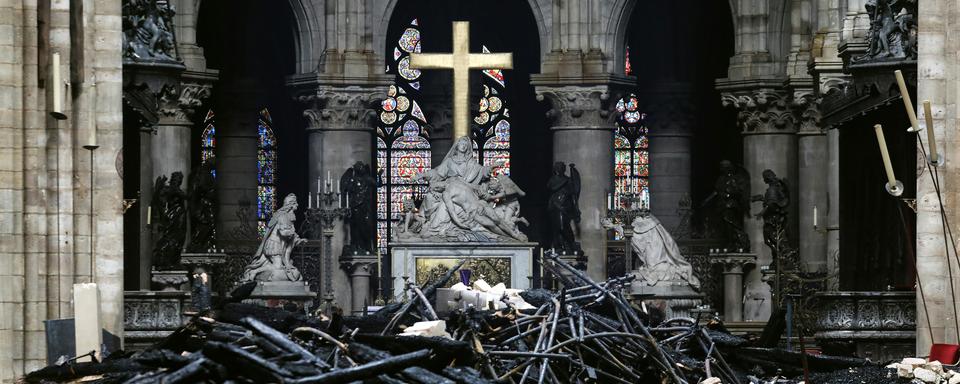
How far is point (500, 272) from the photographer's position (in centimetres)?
4116

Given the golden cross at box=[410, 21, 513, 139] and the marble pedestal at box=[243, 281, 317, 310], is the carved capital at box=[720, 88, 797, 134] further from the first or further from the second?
the marble pedestal at box=[243, 281, 317, 310]

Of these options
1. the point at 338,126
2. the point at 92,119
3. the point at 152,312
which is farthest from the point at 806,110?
the point at 92,119

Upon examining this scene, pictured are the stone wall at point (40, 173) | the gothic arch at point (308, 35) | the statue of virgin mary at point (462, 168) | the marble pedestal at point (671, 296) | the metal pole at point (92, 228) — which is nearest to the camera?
the stone wall at point (40, 173)

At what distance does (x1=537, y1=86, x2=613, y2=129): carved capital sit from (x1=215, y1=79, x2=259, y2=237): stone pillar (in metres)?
6.34

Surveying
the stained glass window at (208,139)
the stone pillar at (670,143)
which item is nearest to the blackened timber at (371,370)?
the stained glass window at (208,139)

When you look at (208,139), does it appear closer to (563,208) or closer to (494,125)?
(494,125)

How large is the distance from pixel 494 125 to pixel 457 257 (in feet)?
36.7

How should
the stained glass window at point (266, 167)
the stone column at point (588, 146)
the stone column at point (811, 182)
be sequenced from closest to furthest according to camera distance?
the stone column at point (811, 182) < the stone column at point (588, 146) < the stained glass window at point (266, 167)

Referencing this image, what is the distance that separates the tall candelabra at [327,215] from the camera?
44000 millimetres

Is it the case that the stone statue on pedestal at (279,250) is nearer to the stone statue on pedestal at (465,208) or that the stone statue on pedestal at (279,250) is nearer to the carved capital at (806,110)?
the stone statue on pedestal at (465,208)

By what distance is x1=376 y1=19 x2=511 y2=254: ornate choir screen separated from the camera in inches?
2032

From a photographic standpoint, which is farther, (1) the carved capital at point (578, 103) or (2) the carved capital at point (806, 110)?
(1) the carved capital at point (578, 103)

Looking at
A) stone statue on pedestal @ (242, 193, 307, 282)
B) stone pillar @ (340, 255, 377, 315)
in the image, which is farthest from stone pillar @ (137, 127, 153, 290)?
stone pillar @ (340, 255, 377, 315)

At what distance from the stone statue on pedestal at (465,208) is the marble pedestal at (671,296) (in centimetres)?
243
